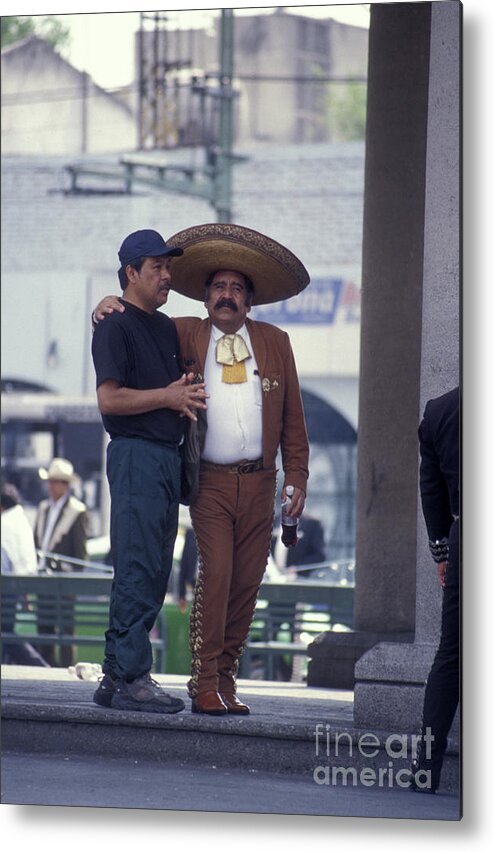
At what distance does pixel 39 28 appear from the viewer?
617cm

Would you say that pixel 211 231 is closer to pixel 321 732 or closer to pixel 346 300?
pixel 321 732

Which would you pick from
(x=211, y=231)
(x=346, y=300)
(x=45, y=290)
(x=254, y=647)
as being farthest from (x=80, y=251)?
(x=211, y=231)

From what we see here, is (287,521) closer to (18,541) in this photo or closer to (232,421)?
(232,421)

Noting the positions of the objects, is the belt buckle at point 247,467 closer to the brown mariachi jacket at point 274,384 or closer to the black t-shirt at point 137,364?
the brown mariachi jacket at point 274,384

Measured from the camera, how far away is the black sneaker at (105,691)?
555 cm

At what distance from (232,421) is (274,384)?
17 cm

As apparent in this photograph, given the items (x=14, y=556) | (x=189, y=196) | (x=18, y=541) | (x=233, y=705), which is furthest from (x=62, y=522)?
(x=233, y=705)

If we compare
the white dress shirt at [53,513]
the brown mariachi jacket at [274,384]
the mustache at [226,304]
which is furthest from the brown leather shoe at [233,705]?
the white dress shirt at [53,513]

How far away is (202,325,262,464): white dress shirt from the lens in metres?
5.51

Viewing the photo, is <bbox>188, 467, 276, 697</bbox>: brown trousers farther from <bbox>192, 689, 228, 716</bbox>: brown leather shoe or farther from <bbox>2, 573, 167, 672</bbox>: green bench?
<bbox>2, 573, 167, 672</bbox>: green bench

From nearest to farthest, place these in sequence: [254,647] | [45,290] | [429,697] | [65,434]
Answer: [429,697], [254,647], [65,434], [45,290]

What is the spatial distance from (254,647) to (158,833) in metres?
1.91

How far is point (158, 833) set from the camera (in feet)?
17.4

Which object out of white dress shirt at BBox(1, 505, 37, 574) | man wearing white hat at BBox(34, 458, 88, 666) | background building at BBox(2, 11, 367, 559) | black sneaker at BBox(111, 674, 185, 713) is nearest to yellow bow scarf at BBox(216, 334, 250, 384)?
black sneaker at BBox(111, 674, 185, 713)
